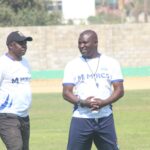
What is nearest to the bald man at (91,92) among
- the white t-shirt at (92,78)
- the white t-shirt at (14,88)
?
the white t-shirt at (92,78)

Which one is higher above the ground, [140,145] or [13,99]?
[13,99]

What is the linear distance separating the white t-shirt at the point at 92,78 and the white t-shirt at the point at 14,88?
3.16 ft

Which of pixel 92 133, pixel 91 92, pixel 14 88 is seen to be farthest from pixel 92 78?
pixel 14 88

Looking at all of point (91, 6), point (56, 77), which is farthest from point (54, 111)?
point (91, 6)

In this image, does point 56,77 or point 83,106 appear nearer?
point 83,106

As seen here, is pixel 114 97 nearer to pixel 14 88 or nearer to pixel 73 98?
pixel 73 98

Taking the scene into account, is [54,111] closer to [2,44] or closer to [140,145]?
[140,145]

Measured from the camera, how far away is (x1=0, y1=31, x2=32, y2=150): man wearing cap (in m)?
Result: 9.31

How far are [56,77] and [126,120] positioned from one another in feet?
75.1

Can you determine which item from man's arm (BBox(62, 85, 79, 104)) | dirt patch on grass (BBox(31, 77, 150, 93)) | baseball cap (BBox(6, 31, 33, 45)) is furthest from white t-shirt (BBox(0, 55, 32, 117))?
dirt patch on grass (BBox(31, 77, 150, 93))

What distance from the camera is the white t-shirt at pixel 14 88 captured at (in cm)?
932

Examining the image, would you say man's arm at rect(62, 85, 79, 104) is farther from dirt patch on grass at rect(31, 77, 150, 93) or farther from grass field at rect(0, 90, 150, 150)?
dirt patch on grass at rect(31, 77, 150, 93)

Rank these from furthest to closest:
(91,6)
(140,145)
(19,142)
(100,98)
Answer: (91,6) < (140,145) < (19,142) < (100,98)

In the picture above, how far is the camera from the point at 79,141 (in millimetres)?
8539
